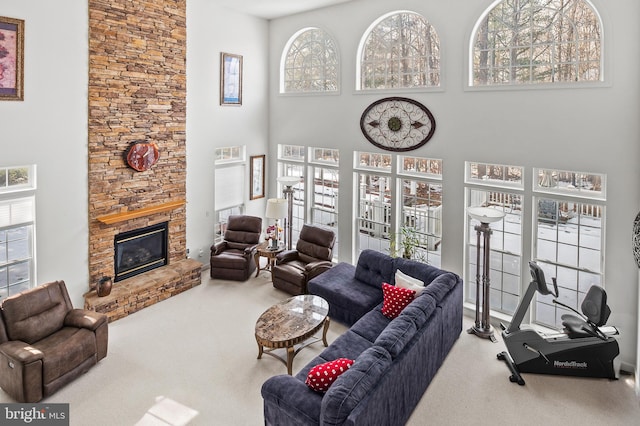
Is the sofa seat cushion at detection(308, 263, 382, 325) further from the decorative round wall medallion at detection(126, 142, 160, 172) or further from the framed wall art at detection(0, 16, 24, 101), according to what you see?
the framed wall art at detection(0, 16, 24, 101)

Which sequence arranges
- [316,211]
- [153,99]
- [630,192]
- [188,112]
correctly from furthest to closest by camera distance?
[316,211], [188,112], [153,99], [630,192]

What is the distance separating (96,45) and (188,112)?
6.54 ft

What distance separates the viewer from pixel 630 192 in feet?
17.3

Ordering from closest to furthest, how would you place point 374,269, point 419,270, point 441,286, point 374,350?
point 374,350
point 441,286
point 419,270
point 374,269

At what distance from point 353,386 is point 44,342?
13.0 ft

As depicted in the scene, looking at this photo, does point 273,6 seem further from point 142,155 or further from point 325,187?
point 142,155

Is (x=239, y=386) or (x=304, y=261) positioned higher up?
(x=304, y=261)

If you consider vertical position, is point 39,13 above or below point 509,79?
above

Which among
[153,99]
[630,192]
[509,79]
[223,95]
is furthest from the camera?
[223,95]

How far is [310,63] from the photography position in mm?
8969

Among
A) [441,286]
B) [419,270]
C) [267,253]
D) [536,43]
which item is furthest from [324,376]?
[536,43]

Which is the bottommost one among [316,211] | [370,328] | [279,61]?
[370,328]

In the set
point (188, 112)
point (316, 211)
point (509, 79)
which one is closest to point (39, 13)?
point (188, 112)

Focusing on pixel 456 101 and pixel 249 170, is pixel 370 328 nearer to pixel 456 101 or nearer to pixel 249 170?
pixel 456 101
